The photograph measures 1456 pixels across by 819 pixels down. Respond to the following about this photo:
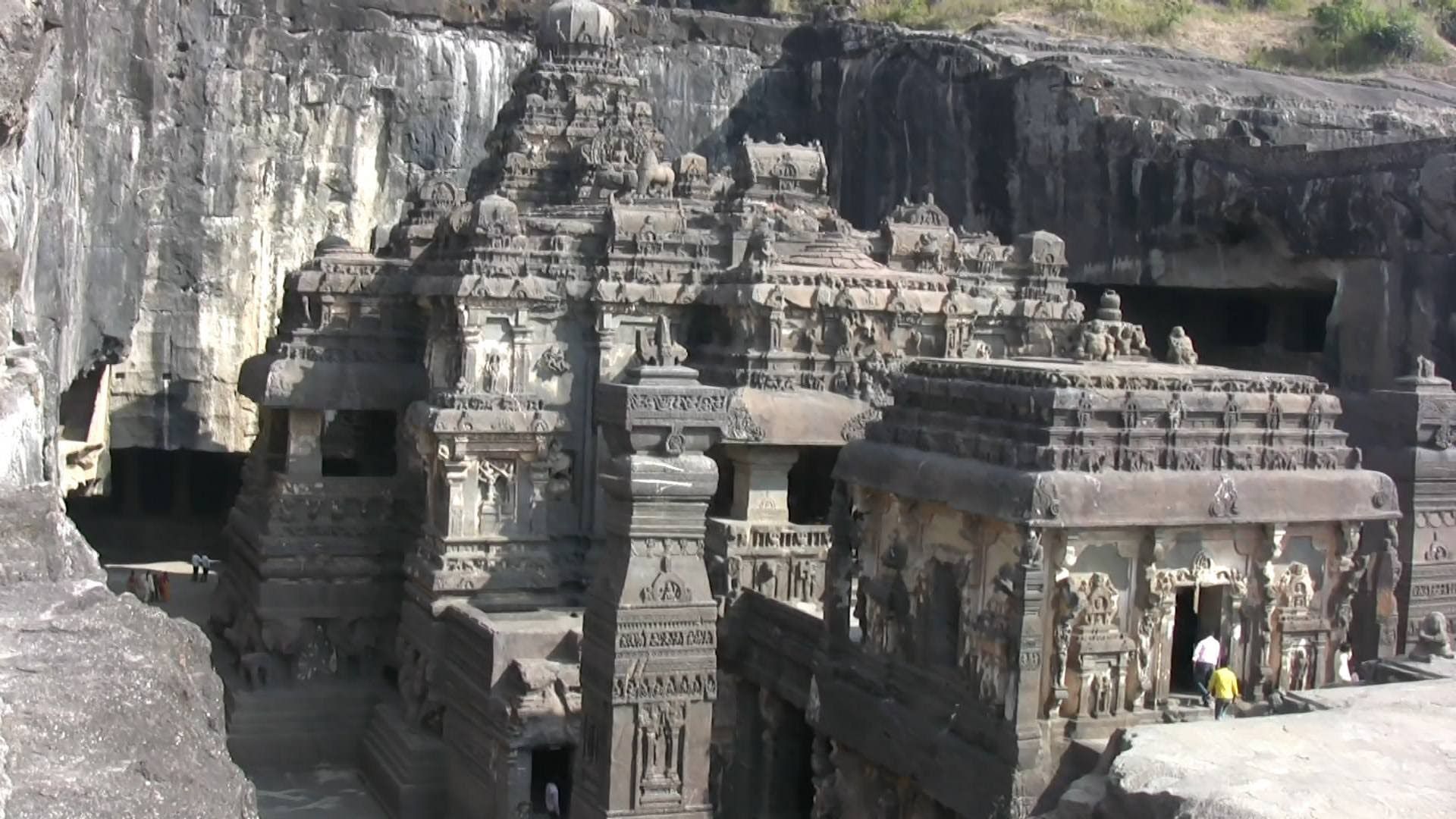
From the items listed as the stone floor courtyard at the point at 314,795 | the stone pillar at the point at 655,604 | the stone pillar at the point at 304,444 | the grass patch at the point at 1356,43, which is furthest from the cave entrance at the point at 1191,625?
the grass patch at the point at 1356,43

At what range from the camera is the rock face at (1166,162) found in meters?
21.1

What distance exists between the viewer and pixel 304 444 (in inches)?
727

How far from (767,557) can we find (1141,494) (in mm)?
5756

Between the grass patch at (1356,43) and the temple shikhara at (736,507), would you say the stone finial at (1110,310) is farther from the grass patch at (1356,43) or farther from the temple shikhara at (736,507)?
the grass patch at (1356,43)

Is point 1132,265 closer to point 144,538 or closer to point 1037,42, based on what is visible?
point 1037,42

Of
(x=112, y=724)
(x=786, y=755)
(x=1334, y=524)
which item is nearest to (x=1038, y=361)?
(x=1334, y=524)

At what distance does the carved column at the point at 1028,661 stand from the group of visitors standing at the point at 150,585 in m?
13.8

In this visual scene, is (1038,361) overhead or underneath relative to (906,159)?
underneath

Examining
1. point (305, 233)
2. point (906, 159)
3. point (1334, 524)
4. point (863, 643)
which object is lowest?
point (863, 643)

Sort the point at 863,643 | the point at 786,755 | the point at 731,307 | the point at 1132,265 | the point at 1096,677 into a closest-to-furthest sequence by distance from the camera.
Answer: the point at 1096,677 → the point at 863,643 → the point at 786,755 → the point at 731,307 → the point at 1132,265

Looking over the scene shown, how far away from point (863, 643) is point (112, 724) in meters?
8.92

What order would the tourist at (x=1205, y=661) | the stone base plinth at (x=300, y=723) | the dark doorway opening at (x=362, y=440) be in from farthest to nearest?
the dark doorway opening at (x=362, y=440) < the stone base plinth at (x=300, y=723) < the tourist at (x=1205, y=661)

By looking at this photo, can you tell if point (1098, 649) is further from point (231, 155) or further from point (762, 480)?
point (231, 155)

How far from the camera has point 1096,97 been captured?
2555 centimetres
